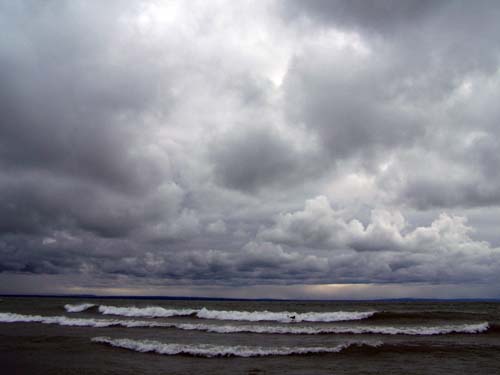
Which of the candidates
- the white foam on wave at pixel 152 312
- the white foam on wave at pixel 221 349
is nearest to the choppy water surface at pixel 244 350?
the white foam on wave at pixel 221 349

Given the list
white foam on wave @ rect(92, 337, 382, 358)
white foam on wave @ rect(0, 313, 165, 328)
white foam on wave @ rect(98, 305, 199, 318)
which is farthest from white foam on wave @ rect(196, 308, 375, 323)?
white foam on wave @ rect(92, 337, 382, 358)

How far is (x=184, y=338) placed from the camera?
86.3 ft

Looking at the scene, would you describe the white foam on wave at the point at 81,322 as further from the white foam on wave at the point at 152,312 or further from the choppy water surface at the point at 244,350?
the white foam on wave at the point at 152,312

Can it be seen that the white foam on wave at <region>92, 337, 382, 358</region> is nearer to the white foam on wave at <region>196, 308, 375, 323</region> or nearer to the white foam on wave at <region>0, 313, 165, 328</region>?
the white foam on wave at <region>0, 313, 165, 328</region>

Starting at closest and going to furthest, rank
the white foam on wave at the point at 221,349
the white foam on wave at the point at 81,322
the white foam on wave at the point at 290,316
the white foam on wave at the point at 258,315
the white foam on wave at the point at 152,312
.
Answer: the white foam on wave at the point at 221,349 → the white foam on wave at the point at 81,322 → the white foam on wave at the point at 290,316 → the white foam on wave at the point at 258,315 → the white foam on wave at the point at 152,312

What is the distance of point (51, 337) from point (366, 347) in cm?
2025

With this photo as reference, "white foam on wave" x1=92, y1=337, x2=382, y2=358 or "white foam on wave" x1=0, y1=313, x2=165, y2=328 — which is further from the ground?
"white foam on wave" x1=92, y1=337, x2=382, y2=358

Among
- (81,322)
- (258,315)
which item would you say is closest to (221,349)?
(81,322)

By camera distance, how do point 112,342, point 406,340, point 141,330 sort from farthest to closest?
point 141,330 < point 406,340 < point 112,342

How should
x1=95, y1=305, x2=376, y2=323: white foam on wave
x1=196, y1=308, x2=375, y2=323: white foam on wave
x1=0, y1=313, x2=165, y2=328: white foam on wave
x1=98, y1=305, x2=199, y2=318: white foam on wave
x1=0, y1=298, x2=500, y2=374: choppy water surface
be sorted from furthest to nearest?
x1=98, y1=305, x2=199, y2=318: white foam on wave, x1=95, y1=305, x2=376, y2=323: white foam on wave, x1=196, y1=308, x2=375, y2=323: white foam on wave, x1=0, y1=313, x2=165, y2=328: white foam on wave, x1=0, y1=298, x2=500, y2=374: choppy water surface

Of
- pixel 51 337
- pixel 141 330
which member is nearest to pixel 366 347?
pixel 141 330

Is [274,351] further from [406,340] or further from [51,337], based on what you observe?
[51,337]

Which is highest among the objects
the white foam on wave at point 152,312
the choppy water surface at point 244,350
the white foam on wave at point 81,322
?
the choppy water surface at point 244,350

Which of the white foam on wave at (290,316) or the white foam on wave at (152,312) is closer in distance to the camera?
the white foam on wave at (290,316)
